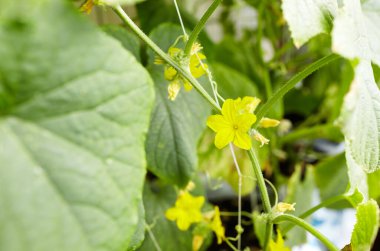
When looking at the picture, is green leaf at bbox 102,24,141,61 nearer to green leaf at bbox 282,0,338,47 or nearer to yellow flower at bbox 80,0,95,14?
yellow flower at bbox 80,0,95,14

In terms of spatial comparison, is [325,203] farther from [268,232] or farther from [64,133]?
[64,133]

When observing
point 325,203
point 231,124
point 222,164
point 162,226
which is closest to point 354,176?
point 325,203

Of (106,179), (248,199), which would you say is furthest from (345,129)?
(248,199)

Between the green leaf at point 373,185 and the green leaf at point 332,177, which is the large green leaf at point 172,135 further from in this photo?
the green leaf at point 332,177

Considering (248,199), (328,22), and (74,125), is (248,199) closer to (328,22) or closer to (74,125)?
(328,22)

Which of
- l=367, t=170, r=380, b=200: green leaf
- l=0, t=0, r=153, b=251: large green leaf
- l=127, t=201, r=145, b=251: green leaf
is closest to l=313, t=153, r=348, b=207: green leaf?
l=367, t=170, r=380, b=200: green leaf

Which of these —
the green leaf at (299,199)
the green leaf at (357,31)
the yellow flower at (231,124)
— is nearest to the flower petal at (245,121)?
the yellow flower at (231,124)
